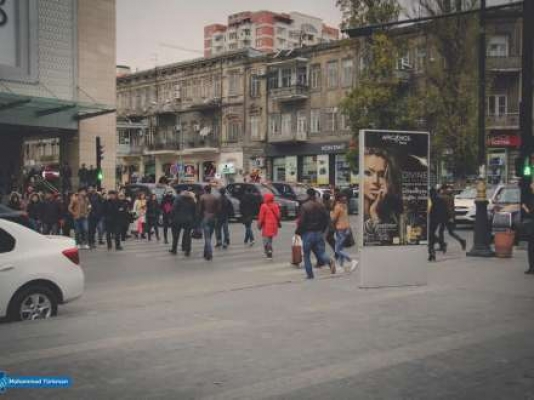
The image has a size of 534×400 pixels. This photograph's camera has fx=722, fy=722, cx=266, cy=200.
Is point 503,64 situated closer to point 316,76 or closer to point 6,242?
point 316,76

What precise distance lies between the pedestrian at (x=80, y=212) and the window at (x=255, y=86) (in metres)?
37.7

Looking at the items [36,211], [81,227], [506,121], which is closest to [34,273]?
[81,227]

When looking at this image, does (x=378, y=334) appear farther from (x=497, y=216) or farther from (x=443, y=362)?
(x=497, y=216)

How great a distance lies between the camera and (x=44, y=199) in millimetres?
22297

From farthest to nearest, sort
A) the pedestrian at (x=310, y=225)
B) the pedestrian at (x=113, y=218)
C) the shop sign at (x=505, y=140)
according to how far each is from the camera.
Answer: the shop sign at (x=505, y=140) < the pedestrian at (x=113, y=218) < the pedestrian at (x=310, y=225)

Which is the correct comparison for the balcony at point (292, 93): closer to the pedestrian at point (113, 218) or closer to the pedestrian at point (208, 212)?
the pedestrian at point (113, 218)

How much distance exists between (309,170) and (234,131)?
8.91 metres

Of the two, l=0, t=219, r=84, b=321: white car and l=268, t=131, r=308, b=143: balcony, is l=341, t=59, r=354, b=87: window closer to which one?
l=268, t=131, r=308, b=143: balcony

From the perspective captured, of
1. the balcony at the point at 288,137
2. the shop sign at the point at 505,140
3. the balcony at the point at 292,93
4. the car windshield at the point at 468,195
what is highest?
the balcony at the point at 292,93

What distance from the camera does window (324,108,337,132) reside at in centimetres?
5196

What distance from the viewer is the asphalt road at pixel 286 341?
598 cm

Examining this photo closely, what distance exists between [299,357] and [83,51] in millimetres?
32556

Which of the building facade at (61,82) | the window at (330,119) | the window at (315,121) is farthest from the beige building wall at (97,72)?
the window at (315,121)

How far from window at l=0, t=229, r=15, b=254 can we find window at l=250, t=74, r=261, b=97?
4929 cm
